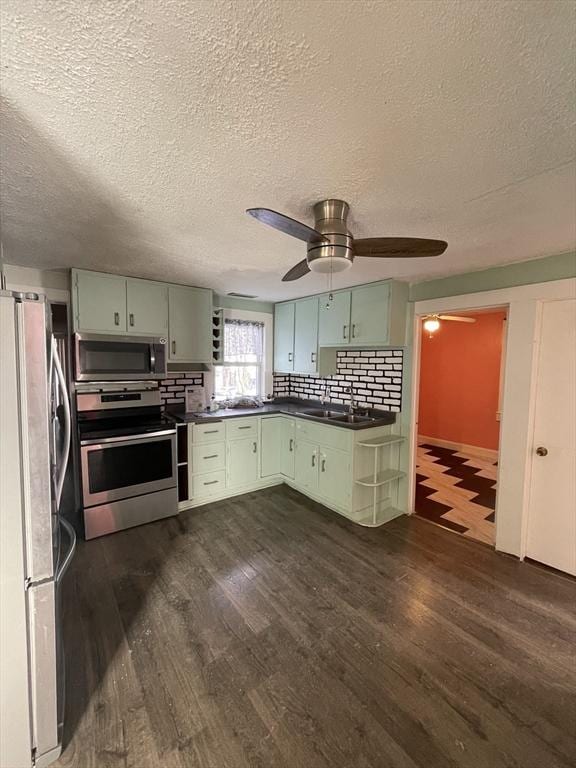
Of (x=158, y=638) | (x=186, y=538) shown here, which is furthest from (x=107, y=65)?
(x=186, y=538)

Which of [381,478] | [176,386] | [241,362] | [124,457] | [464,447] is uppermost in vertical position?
[241,362]

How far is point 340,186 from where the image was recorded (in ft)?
4.71

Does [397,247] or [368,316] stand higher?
[397,247]

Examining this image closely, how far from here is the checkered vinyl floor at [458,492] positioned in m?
3.11

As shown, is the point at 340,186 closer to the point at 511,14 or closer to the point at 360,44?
the point at 360,44

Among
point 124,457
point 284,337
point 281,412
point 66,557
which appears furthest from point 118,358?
point 284,337

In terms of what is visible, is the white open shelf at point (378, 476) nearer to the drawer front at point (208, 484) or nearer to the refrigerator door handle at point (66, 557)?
the drawer front at point (208, 484)

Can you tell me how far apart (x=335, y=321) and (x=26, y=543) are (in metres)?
3.04

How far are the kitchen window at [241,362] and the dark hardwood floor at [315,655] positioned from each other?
1889 mm

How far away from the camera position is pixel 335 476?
128 inches

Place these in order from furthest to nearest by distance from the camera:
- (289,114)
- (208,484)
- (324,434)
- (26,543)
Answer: (208,484) → (324,434) → (26,543) → (289,114)

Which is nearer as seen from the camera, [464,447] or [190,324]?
[190,324]

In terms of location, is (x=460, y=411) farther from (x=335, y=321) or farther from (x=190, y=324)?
(x=190, y=324)

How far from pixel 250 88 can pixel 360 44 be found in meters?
0.31
